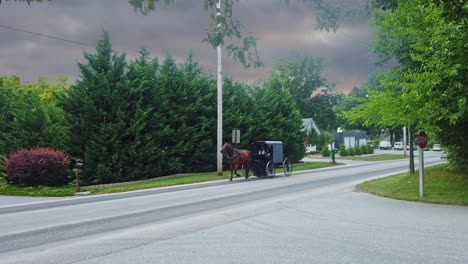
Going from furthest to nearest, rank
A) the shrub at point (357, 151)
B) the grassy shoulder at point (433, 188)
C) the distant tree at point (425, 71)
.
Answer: the shrub at point (357, 151)
the grassy shoulder at point (433, 188)
the distant tree at point (425, 71)

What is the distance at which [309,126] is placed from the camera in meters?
83.7

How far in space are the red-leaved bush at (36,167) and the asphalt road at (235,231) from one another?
736cm

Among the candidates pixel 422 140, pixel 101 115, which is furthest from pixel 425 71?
pixel 101 115

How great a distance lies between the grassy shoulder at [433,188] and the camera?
16.5 meters

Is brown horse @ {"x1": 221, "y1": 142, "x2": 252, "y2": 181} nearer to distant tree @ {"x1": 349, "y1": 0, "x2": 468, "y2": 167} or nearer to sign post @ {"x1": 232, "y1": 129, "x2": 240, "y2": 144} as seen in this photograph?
sign post @ {"x1": 232, "y1": 129, "x2": 240, "y2": 144}

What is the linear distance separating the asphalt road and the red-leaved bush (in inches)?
290

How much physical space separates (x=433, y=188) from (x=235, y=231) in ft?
37.9

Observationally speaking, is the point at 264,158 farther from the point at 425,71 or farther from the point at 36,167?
the point at 425,71

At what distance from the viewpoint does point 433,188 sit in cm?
1850

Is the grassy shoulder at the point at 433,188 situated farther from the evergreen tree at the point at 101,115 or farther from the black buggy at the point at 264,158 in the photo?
the evergreen tree at the point at 101,115

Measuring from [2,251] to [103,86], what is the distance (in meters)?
20.1

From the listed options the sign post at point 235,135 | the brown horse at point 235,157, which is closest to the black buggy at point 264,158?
the brown horse at point 235,157

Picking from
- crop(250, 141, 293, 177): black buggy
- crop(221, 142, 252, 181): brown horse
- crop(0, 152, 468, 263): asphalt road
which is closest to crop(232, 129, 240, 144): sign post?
crop(250, 141, 293, 177): black buggy

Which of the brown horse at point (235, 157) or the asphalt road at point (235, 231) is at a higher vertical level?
the brown horse at point (235, 157)
